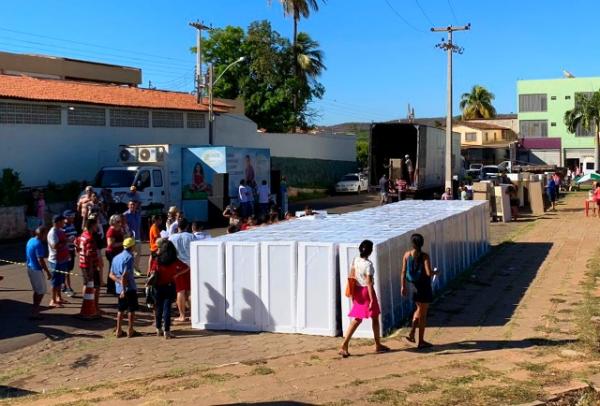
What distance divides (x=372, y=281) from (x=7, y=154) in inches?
765

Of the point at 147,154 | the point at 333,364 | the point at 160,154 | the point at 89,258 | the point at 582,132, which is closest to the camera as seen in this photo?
the point at 333,364

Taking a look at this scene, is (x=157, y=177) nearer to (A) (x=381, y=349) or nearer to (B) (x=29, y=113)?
(B) (x=29, y=113)

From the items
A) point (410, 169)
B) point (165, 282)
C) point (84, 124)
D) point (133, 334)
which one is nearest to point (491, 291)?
point (165, 282)

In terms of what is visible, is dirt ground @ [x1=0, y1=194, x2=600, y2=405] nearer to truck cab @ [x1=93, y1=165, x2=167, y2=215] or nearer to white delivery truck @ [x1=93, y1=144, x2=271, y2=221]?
truck cab @ [x1=93, y1=165, x2=167, y2=215]

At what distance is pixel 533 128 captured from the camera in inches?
2790

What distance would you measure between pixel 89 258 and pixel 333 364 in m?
4.88

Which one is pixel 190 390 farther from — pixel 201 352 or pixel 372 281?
pixel 372 281

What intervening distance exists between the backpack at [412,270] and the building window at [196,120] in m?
26.5

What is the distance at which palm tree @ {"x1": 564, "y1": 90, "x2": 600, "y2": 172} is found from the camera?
60.7 m

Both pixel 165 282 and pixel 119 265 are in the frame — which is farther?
pixel 119 265

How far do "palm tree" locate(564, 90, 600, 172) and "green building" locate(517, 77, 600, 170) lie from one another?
11.9 ft

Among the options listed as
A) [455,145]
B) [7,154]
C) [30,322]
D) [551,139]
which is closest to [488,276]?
[30,322]

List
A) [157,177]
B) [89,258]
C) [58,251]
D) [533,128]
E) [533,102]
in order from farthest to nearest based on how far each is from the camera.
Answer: [533,128] < [533,102] < [157,177] < [58,251] < [89,258]

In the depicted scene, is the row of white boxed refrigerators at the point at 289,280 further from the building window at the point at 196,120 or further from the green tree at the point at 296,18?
the green tree at the point at 296,18
